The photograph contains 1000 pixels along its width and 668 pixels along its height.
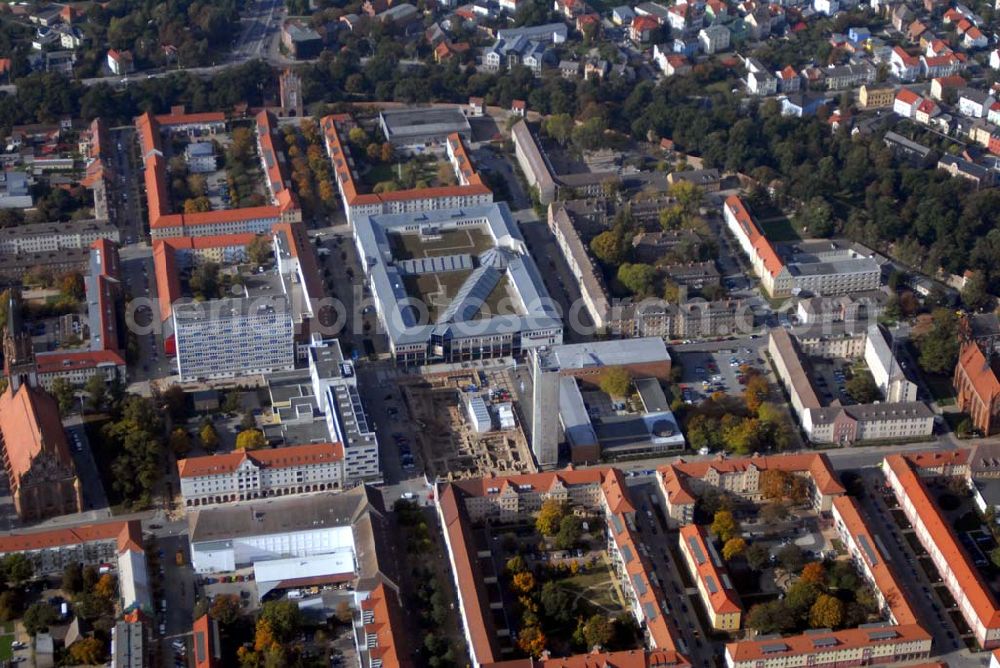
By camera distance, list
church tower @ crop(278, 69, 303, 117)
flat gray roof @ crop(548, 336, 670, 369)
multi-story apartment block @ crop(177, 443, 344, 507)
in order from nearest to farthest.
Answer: multi-story apartment block @ crop(177, 443, 344, 507) → flat gray roof @ crop(548, 336, 670, 369) → church tower @ crop(278, 69, 303, 117)

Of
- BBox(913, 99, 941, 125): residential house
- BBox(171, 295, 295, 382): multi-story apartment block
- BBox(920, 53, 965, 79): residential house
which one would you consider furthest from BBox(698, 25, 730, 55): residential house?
BBox(171, 295, 295, 382): multi-story apartment block

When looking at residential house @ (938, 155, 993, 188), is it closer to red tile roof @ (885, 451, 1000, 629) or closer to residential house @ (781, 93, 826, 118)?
residential house @ (781, 93, 826, 118)

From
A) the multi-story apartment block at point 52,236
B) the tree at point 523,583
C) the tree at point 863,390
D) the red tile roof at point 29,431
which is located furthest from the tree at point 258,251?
the tree at point 863,390

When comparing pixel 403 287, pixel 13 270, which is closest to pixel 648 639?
pixel 403 287

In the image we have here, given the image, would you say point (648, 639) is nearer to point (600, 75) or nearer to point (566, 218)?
point (566, 218)

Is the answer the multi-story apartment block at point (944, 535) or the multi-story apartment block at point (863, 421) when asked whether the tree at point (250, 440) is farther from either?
the multi-story apartment block at point (944, 535)

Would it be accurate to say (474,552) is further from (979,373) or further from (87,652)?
(979,373)
